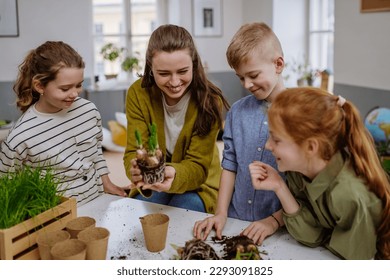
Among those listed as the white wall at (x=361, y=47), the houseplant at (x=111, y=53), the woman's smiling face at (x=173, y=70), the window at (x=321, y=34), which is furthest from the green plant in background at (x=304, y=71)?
the woman's smiling face at (x=173, y=70)

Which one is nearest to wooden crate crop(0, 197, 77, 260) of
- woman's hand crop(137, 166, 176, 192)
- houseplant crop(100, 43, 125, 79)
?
woman's hand crop(137, 166, 176, 192)

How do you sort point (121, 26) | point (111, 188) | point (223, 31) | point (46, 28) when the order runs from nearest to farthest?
point (111, 188), point (46, 28), point (121, 26), point (223, 31)

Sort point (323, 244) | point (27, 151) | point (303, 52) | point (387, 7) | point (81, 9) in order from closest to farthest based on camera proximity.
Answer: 1. point (323, 244)
2. point (27, 151)
3. point (387, 7)
4. point (81, 9)
5. point (303, 52)

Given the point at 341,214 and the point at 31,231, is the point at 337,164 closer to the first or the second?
the point at 341,214

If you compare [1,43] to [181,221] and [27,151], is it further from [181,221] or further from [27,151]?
[181,221]

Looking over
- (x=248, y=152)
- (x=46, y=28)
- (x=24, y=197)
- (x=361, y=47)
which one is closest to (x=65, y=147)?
(x=24, y=197)

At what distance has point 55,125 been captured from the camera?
1.62 m

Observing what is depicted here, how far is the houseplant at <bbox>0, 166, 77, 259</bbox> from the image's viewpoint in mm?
1042

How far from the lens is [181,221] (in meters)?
1.33

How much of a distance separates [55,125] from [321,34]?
4.00 meters

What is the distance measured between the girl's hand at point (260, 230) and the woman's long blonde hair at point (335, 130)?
0.25m

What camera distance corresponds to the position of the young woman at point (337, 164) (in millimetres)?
1063
